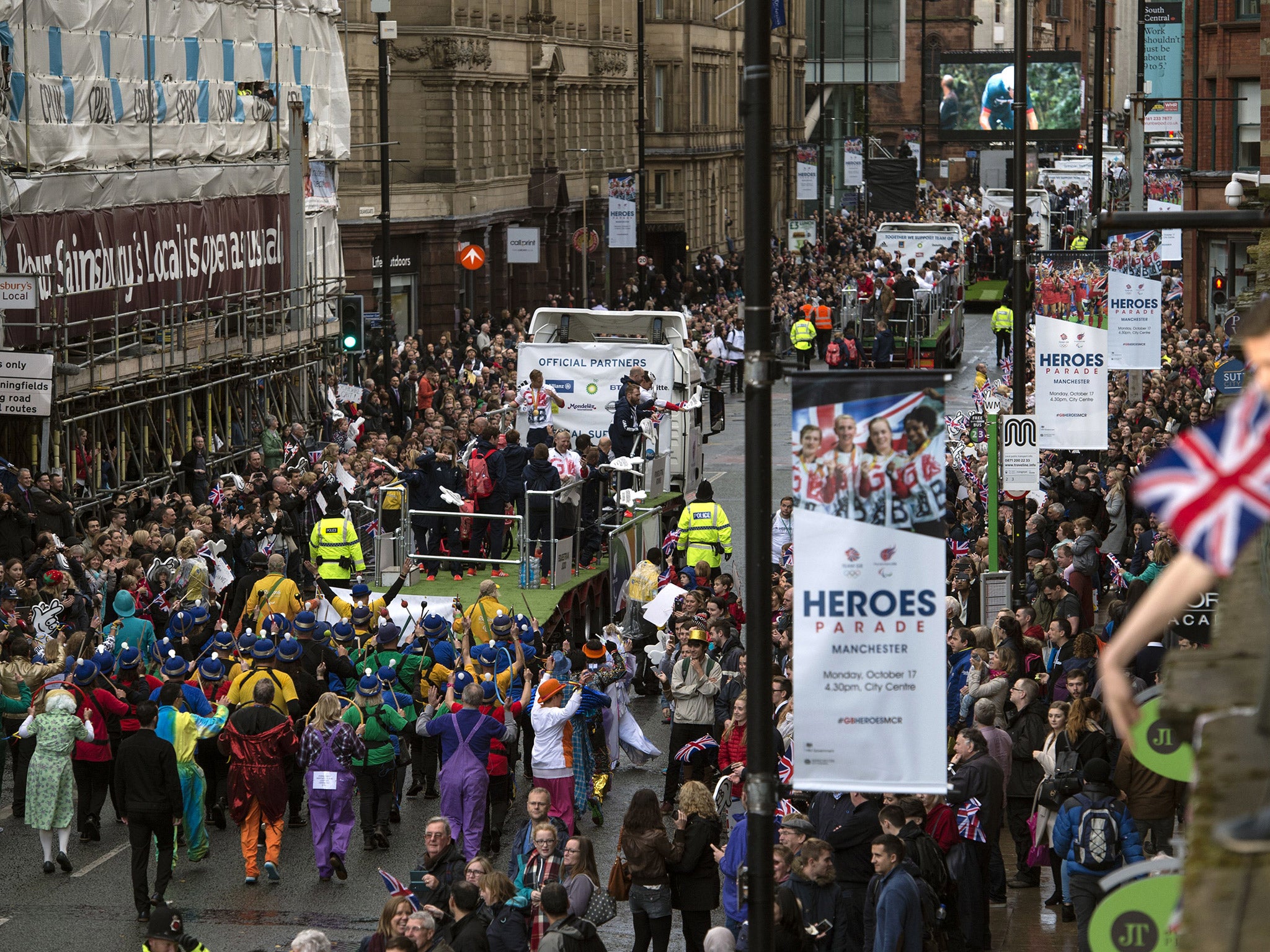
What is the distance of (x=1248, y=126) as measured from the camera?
152ft

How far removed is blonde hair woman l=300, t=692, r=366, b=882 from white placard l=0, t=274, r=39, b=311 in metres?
10.9

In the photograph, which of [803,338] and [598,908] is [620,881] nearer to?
[598,908]

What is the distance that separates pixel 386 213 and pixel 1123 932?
29.5 m

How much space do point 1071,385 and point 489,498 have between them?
6.34 meters

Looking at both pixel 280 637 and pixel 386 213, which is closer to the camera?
pixel 280 637

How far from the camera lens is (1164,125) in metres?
45.1

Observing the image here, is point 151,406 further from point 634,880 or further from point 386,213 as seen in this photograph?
point 634,880

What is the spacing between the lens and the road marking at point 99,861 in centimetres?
1474

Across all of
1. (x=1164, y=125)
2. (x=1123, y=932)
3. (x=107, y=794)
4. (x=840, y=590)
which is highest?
(x=1164, y=125)

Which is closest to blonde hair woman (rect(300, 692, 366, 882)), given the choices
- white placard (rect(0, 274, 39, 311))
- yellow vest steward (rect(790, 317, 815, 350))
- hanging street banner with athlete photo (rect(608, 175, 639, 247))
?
white placard (rect(0, 274, 39, 311))

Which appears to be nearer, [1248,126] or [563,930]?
[563,930]

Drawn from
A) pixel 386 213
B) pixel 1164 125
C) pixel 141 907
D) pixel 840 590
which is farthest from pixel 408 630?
pixel 1164 125

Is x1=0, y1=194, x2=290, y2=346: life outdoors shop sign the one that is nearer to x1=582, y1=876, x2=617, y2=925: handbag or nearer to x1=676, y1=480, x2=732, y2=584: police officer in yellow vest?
x1=676, y1=480, x2=732, y2=584: police officer in yellow vest

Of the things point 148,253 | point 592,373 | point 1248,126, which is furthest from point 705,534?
point 1248,126
